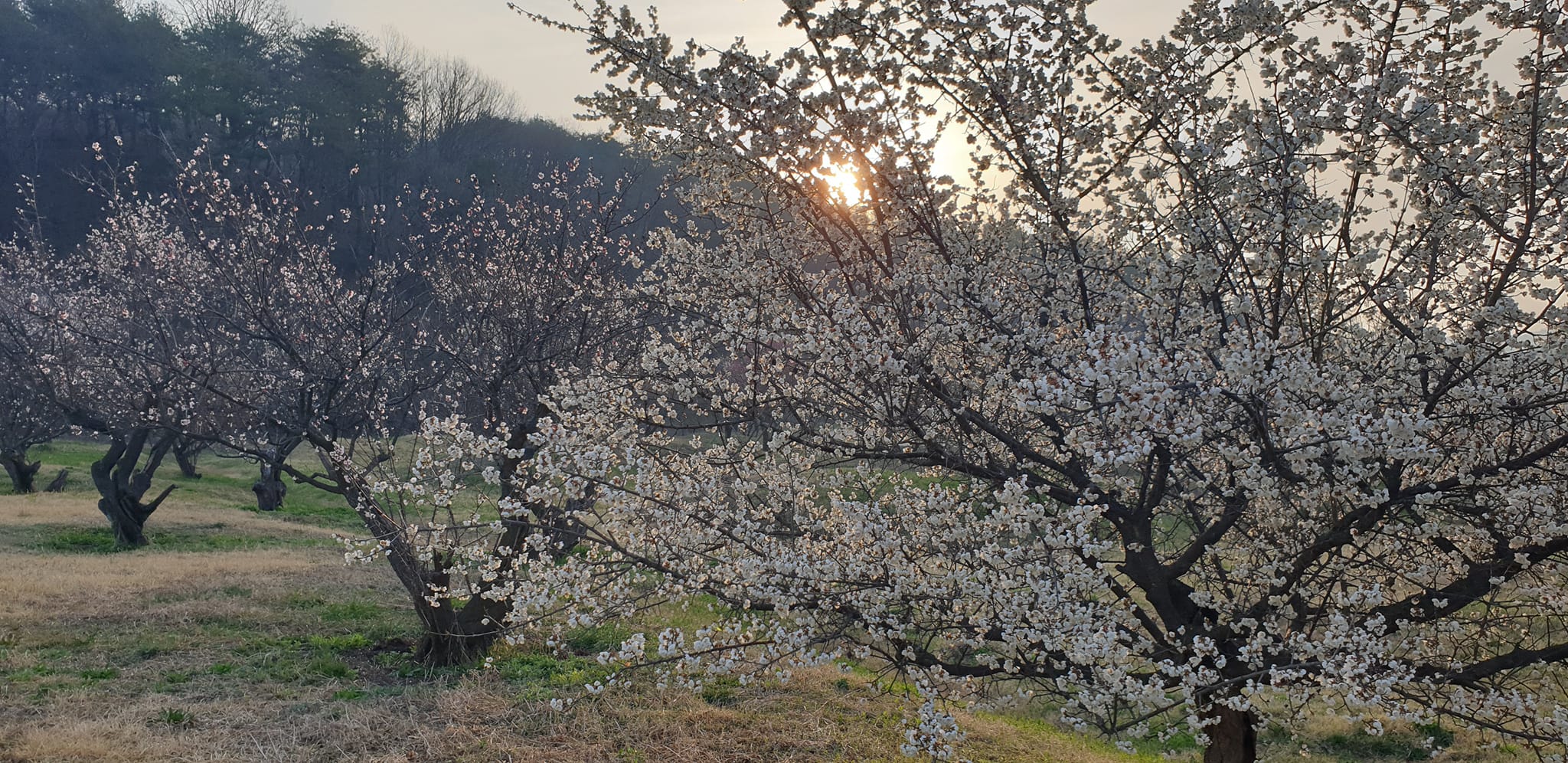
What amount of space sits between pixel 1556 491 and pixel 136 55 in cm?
5779

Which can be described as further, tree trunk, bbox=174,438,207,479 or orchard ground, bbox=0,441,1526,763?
tree trunk, bbox=174,438,207,479

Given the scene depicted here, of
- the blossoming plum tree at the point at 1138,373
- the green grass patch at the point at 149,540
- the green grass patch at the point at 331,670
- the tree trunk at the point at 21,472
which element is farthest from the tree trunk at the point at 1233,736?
the tree trunk at the point at 21,472

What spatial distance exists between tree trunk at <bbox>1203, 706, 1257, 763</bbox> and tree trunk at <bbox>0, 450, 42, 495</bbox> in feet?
88.7

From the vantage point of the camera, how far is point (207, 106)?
4378 cm

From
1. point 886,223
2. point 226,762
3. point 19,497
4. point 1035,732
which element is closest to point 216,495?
point 19,497

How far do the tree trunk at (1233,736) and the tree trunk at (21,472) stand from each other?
27039 millimetres

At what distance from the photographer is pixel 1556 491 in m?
4.15

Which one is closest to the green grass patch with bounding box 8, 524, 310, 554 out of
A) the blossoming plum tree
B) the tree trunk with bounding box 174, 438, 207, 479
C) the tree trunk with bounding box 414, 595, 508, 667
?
the tree trunk with bounding box 174, 438, 207, 479

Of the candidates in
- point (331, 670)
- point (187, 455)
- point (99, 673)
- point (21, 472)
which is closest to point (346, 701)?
point (331, 670)

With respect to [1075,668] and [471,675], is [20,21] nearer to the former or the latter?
[471,675]

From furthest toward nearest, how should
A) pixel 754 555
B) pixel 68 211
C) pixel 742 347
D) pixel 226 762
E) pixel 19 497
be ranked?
pixel 68 211 → pixel 19 497 → pixel 226 762 → pixel 742 347 → pixel 754 555

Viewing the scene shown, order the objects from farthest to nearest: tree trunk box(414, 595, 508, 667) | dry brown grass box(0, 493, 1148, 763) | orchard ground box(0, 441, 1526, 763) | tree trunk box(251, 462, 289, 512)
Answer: tree trunk box(251, 462, 289, 512) → tree trunk box(414, 595, 508, 667) → orchard ground box(0, 441, 1526, 763) → dry brown grass box(0, 493, 1148, 763)

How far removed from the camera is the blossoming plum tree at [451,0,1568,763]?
399 centimetres

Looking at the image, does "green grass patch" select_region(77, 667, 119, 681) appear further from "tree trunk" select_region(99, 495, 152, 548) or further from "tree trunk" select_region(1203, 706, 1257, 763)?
"tree trunk" select_region(99, 495, 152, 548)
